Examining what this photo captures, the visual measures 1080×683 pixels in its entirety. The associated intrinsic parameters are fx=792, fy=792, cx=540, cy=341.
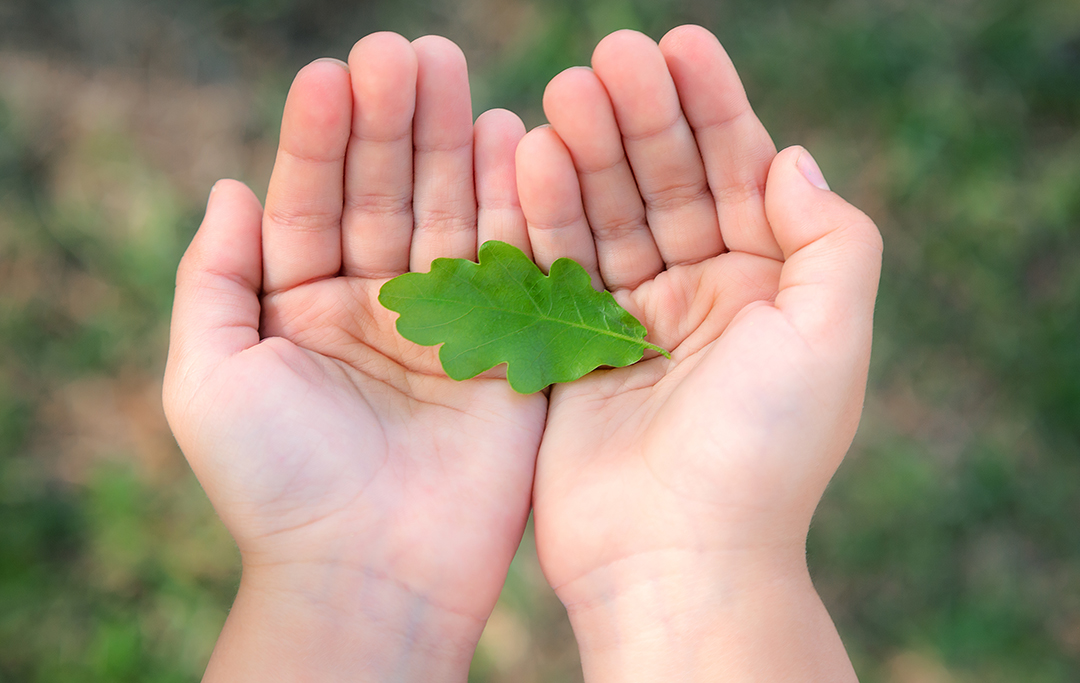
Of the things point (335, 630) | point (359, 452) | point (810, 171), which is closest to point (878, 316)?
point (810, 171)

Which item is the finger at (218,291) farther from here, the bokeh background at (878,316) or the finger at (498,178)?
the bokeh background at (878,316)

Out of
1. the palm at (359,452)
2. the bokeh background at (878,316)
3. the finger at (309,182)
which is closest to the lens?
the palm at (359,452)

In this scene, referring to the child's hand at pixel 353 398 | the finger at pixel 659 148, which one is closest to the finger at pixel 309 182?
the child's hand at pixel 353 398

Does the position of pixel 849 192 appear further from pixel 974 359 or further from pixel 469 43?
pixel 469 43

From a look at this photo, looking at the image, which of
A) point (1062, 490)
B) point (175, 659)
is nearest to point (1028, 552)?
point (1062, 490)

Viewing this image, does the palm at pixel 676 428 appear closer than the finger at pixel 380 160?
Yes

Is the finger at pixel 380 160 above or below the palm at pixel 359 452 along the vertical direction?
above

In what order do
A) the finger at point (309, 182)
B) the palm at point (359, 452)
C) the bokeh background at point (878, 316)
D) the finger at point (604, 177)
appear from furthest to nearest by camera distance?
the bokeh background at point (878, 316) < the finger at point (604, 177) < the finger at point (309, 182) < the palm at point (359, 452)

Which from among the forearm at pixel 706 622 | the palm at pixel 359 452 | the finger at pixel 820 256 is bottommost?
the forearm at pixel 706 622
